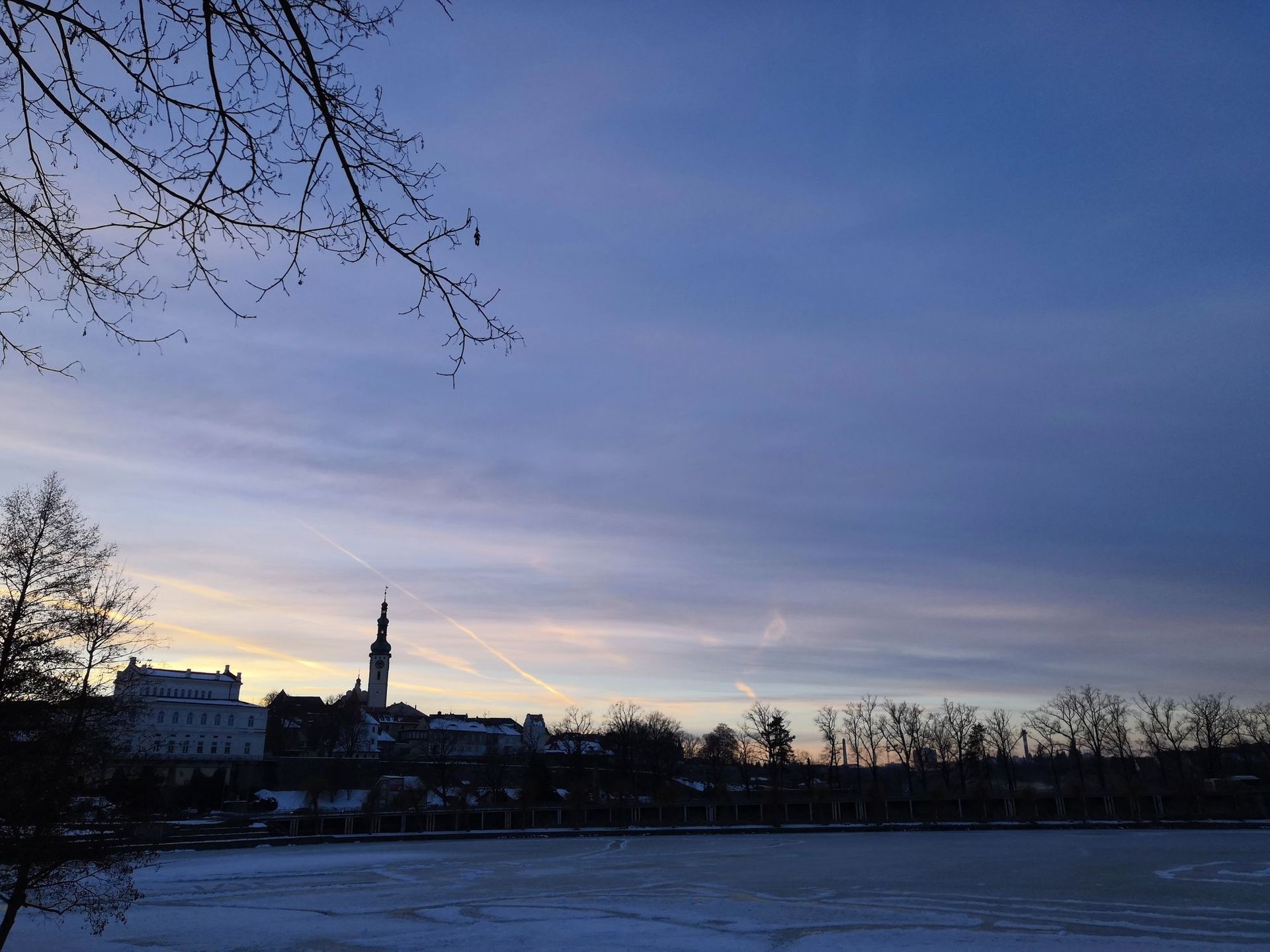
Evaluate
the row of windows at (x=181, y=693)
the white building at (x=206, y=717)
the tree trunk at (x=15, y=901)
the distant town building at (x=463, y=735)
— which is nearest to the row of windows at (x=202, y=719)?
the white building at (x=206, y=717)

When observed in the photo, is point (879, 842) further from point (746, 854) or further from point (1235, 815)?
point (1235, 815)

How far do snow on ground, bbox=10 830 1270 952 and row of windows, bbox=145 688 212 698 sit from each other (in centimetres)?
5084

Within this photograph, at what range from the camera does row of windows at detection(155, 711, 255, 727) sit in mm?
82662

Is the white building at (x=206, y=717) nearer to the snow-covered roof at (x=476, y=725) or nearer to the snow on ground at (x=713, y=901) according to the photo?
the snow-covered roof at (x=476, y=725)

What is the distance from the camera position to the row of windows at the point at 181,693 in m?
87.4

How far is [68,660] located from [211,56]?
1554cm

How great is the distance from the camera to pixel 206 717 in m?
88.3

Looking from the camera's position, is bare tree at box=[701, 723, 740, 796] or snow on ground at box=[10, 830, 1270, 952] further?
bare tree at box=[701, 723, 740, 796]

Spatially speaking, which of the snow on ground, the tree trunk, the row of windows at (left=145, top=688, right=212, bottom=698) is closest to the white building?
the row of windows at (left=145, top=688, right=212, bottom=698)

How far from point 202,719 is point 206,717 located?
0.48 m

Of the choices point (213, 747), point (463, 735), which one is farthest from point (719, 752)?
point (213, 747)

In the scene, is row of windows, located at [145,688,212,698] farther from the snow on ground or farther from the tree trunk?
the tree trunk

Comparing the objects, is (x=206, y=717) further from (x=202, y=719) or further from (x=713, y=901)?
(x=713, y=901)

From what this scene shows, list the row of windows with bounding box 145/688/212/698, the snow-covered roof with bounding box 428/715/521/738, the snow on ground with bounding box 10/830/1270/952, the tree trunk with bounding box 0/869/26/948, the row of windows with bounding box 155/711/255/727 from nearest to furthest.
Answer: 1. the tree trunk with bounding box 0/869/26/948
2. the snow on ground with bounding box 10/830/1270/952
3. the row of windows with bounding box 155/711/255/727
4. the row of windows with bounding box 145/688/212/698
5. the snow-covered roof with bounding box 428/715/521/738
